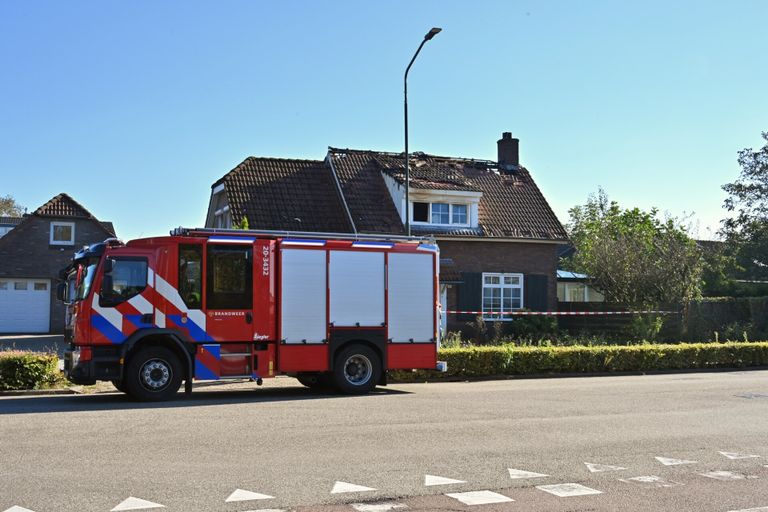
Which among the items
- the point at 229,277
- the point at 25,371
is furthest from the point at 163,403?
the point at 25,371

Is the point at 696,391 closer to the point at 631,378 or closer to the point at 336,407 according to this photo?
the point at 631,378

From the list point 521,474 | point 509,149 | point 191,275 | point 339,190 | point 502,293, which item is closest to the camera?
point 521,474

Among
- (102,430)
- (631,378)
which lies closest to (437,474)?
(102,430)

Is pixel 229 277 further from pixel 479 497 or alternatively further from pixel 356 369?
pixel 479 497

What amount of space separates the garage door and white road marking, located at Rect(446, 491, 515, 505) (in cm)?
3125

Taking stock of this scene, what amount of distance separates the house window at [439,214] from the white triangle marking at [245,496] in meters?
24.9

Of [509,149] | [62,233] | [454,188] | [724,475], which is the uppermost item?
[509,149]

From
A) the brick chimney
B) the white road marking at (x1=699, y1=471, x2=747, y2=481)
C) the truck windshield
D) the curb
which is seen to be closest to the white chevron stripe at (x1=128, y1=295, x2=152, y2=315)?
the truck windshield

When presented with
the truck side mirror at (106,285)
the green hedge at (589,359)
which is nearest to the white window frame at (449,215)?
the green hedge at (589,359)

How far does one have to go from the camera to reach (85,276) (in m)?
15.2

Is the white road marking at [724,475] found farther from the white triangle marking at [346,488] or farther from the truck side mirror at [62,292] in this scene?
the truck side mirror at [62,292]

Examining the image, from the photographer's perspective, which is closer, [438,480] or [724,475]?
[438,480]

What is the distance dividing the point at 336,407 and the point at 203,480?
6203mm

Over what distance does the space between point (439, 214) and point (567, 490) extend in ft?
81.5
